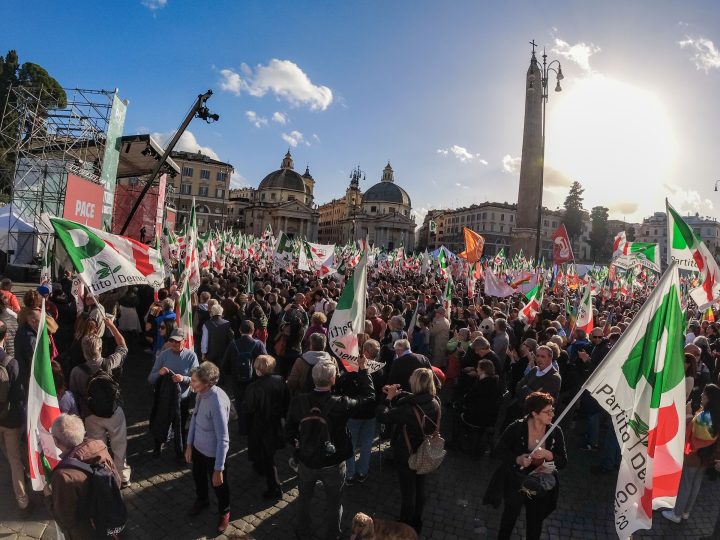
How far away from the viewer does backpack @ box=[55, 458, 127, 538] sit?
2.78 m

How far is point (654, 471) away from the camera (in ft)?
10.4

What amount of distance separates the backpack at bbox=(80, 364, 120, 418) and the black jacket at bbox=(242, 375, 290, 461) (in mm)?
1208

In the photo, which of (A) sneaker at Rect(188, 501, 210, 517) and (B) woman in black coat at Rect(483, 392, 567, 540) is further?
(A) sneaker at Rect(188, 501, 210, 517)

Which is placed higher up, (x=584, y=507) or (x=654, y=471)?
(x=654, y=471)

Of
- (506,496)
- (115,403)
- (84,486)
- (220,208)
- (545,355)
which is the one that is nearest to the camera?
(84,486)

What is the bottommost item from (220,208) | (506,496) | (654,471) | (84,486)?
(506,496)

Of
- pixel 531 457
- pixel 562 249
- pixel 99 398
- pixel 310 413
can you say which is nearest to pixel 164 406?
pixel 99 398

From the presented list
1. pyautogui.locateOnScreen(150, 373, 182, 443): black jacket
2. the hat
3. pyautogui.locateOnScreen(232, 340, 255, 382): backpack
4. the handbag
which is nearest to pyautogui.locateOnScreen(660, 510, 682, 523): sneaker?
the handbag

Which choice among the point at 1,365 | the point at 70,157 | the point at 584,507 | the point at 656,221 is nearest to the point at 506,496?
the point at 584,507

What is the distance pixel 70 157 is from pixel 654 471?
24.8 metres

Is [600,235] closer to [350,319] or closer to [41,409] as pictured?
[350,319]

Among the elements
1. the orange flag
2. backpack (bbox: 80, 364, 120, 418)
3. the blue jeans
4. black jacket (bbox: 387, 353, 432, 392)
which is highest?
the orange flag

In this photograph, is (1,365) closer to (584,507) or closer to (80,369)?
(80,369)

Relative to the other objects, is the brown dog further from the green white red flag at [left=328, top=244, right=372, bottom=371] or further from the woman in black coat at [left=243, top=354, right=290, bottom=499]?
the green white red flag at [left=328, top=244, right=372, bottom=371]
